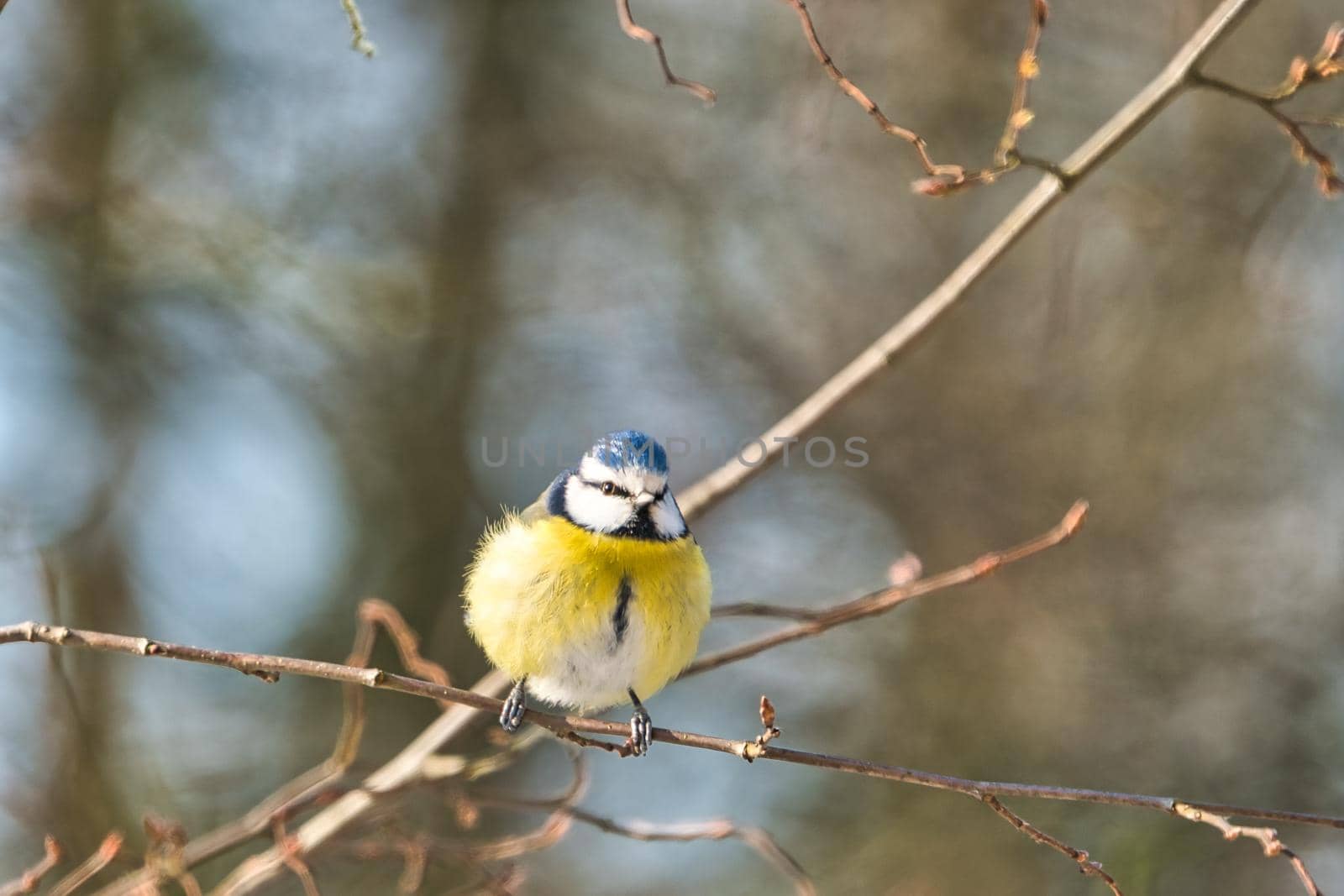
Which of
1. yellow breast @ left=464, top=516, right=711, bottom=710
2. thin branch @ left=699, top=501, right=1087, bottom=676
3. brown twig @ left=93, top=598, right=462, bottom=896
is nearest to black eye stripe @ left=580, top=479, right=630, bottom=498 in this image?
yellow breast @ left=464, top=516, right=711, bottom=710

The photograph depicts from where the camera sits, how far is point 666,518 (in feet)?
11.4

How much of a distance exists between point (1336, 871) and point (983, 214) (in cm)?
378

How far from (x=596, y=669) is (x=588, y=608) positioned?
0.22 meters

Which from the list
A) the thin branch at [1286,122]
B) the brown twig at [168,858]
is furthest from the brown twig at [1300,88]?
the brown twig at [168,858]

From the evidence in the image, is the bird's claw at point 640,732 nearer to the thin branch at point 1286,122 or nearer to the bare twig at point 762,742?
the bare twig at point 762,742

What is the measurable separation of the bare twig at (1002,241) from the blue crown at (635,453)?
11.1 inches

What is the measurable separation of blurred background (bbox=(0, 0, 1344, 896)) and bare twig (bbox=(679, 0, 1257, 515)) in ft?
8.46

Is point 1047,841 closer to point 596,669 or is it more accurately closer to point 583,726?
point 583,726

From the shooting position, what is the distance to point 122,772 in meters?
5.66

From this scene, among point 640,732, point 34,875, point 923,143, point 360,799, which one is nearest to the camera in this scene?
point 923,143

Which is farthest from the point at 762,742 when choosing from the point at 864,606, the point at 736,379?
the point at 736,379

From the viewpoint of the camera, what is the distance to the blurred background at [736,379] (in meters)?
5.77

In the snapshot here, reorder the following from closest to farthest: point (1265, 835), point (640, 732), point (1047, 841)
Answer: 1. point (1265, 835)
2. point (1047, 841)
3. point (640, 732)

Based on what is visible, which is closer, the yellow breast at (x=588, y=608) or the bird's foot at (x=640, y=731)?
the bird's foot at (x=640, y=731)
